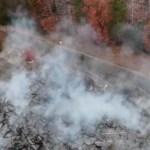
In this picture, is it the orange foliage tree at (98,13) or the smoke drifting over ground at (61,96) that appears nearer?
the smoke drifting over ground at (61,96)

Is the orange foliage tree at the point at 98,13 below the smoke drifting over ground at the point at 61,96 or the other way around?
the other way around

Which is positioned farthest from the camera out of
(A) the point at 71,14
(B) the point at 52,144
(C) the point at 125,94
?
(A) the point at 71,14

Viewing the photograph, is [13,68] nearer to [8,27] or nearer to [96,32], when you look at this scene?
[8,27]

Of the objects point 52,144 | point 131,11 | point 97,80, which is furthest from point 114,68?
point 52,144

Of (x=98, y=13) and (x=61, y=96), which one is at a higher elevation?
(x=98, y=13)
